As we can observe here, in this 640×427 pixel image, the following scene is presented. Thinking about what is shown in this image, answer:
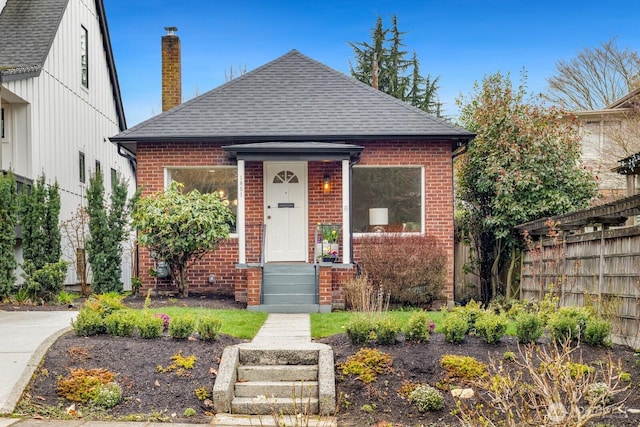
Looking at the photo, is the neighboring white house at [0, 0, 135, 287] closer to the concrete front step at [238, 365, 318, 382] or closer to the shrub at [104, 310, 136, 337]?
the shrub at [104, 310, 136, 337]

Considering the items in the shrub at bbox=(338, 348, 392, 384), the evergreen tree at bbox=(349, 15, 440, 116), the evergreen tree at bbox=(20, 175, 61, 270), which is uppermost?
the evergreen tree at bbox=(349, 15, 440, 116)

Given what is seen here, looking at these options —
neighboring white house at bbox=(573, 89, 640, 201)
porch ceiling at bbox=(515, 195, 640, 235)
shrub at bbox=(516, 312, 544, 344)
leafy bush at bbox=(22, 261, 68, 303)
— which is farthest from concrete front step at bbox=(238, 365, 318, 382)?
neighboring white house at bbox=(573, 89, 640, 201)

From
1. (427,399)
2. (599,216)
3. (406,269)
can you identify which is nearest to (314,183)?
(406,269)

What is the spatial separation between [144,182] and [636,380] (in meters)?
10.2

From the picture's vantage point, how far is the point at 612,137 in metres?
22.4

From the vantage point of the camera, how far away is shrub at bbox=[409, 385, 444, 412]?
6.54m

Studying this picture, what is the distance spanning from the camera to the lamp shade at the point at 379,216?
14.3 metres

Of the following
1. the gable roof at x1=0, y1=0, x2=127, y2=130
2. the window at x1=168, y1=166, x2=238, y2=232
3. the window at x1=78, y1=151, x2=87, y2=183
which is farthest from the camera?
the window at x1=78, y1=151, x2=87, y2=183

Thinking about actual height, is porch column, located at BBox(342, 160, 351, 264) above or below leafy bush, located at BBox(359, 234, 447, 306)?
above

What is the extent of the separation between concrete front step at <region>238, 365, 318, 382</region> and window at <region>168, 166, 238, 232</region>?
700 centimetres

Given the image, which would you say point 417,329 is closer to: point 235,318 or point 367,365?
point 367,365

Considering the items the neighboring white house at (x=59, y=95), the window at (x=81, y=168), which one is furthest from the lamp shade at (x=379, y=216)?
the window at (x=81, y=168)

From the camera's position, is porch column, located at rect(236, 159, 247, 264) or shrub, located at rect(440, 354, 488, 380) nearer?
shrub, located at rect(440, 354, 488, 380)

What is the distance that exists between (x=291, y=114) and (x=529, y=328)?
8118 millimetres
